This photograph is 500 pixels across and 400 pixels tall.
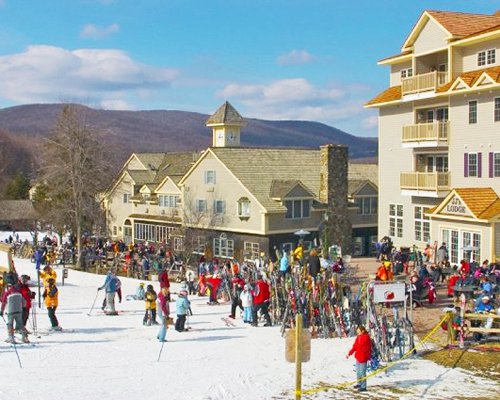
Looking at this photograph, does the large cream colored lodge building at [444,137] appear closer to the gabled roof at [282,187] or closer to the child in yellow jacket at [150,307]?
the gabled roof at [282,187]

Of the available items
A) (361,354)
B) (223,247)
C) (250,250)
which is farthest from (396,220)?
(361,354)

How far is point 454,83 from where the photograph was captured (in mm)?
34625

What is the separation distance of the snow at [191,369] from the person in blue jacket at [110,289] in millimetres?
1691

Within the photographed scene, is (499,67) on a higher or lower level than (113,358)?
higher

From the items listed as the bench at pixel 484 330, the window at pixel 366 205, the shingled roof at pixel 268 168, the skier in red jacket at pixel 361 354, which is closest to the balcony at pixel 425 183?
the shingled roof at pixel 268 168

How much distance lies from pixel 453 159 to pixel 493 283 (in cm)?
1298

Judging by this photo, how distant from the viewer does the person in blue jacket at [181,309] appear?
838 inches

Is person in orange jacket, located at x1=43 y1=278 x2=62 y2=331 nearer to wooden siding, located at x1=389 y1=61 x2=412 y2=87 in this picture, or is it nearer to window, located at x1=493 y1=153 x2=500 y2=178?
window, located at x1=493 y1=153 x2=500 y2=178

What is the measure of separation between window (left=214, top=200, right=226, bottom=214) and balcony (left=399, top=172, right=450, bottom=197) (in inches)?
564

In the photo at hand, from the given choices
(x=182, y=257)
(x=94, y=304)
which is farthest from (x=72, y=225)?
(x=94, y=304)

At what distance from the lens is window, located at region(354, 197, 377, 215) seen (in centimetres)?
5188

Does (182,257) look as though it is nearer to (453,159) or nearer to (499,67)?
(453,159)

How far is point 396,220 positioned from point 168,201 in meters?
20.9

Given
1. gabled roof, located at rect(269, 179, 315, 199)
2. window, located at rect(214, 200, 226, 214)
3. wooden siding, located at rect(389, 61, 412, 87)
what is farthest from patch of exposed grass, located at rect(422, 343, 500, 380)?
window, located at rect(214, 200, 226, 214)
